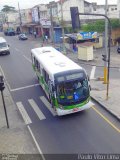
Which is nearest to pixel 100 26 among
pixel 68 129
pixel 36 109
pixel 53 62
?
pixel 53 62

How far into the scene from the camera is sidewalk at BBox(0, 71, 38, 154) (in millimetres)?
12719

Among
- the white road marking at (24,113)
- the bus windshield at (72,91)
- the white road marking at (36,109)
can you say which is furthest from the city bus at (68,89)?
the white road marking at (24,113)

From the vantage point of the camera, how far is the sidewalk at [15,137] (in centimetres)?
1272

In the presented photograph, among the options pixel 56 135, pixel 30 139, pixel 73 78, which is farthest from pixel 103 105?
pixel 30 139

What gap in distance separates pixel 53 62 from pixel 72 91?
317cm

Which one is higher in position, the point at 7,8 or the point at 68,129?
the point at 7,8

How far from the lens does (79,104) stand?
15.6m

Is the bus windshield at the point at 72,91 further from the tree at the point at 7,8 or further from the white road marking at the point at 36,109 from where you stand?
the tree at the point at 7,8

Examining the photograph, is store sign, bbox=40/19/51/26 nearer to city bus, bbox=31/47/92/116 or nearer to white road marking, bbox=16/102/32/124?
white road marking, bbox=16/102/32/124

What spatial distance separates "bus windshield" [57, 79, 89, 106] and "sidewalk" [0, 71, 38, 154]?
2840 mm

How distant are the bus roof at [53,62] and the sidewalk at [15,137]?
3725 mm

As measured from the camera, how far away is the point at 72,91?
50.2 feet

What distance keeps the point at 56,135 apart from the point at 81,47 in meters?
19.2

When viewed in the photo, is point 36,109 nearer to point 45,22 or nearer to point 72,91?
point 72,91
